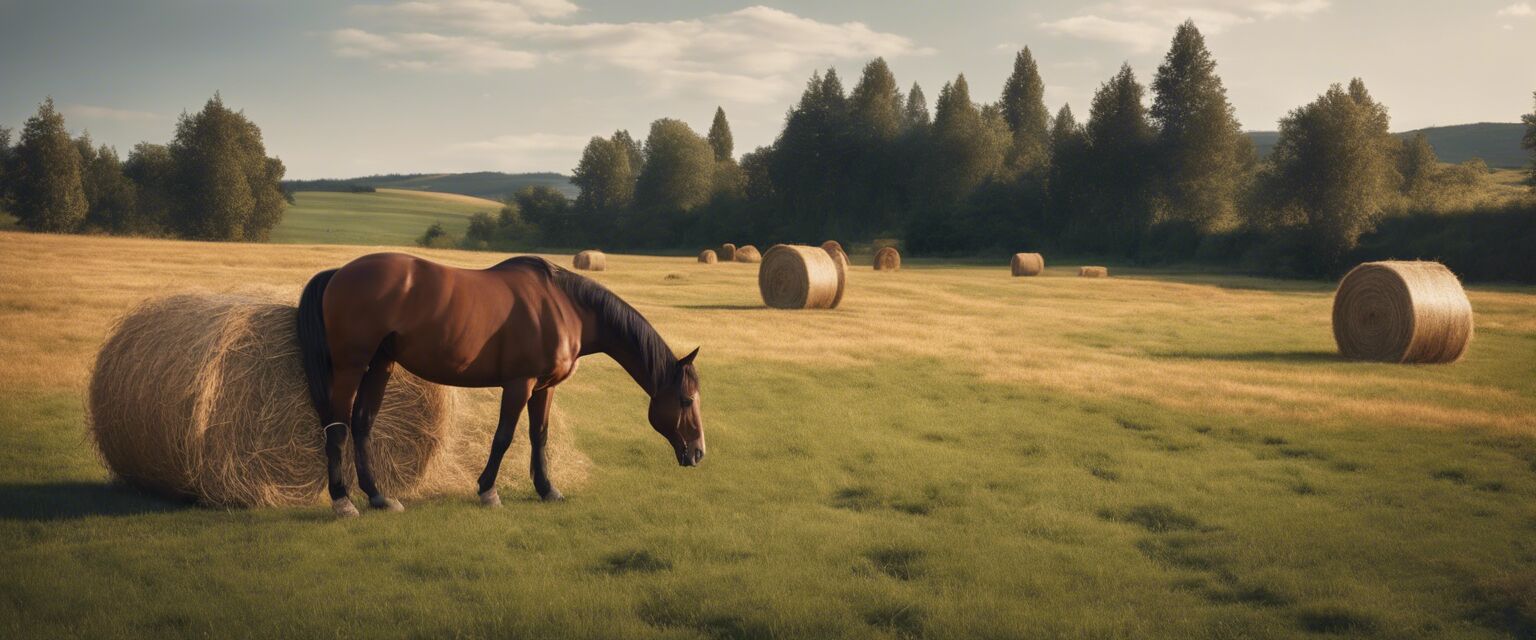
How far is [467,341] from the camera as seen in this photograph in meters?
8.14

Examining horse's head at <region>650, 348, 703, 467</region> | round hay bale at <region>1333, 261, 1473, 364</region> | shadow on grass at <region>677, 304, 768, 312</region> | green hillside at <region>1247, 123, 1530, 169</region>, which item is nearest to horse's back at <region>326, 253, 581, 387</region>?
horse's head at <region>650, 348, 703, 467</region>

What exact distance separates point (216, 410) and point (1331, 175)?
52788mm

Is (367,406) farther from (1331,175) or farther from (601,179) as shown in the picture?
(601,179)

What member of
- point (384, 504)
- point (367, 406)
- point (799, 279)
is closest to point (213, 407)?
point (367, 406)

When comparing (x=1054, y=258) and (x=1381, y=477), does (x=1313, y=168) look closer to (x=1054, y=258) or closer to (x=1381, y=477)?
(x=1054, y=258)

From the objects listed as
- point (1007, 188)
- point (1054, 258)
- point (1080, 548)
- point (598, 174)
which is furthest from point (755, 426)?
point (598, 174)

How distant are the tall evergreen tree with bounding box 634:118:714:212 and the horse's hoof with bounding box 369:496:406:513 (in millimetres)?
89424

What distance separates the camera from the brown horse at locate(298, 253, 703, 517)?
26.2ft

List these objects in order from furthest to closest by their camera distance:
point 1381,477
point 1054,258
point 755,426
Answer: point 1054,258 → point 755,426 → point 1381,477

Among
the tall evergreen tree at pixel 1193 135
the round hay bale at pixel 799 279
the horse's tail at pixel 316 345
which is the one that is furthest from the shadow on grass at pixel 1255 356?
the tall evergreen tree at pixel 1193 135

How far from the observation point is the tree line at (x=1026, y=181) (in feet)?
170

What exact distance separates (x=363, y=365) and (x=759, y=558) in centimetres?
321

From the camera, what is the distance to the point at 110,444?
349 inches

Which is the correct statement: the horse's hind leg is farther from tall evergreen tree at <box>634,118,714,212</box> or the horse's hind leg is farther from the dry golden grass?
tall evergreen tree at <box>634,118,714,212</box>
